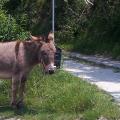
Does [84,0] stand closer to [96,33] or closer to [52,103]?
[96,33]

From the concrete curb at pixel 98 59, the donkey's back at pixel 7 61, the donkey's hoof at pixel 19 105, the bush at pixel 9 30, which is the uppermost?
the bush at pixel 9 30

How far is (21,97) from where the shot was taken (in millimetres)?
10664

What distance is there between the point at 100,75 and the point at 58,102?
5502 mm

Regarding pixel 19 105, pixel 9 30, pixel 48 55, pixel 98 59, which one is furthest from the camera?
pixel 98 59

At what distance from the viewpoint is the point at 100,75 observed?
15.8m

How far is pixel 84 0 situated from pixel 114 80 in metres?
12.5

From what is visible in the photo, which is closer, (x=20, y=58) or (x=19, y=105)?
(x=20, y=58)

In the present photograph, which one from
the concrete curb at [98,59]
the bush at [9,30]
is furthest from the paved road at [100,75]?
the bush at [9,30]

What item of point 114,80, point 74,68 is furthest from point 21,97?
point 74,68

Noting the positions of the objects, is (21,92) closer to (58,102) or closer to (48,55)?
(58,102)

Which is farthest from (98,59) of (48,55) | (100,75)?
(48,55)

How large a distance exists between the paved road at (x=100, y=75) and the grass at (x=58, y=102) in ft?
2.07

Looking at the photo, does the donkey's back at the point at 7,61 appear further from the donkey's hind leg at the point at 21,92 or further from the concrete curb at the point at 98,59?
the concrete curb at the point at 98,59

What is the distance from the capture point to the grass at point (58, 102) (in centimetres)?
979
